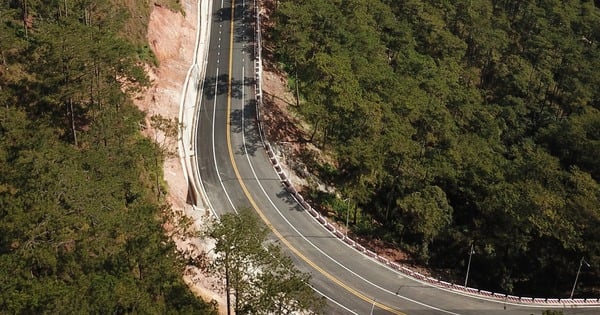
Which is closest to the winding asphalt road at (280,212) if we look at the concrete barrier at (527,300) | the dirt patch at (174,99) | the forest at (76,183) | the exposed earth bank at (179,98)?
the concrete barrier at (527,300)

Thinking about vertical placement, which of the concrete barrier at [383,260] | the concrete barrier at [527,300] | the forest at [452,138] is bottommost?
the concrete barrier at [527,300]

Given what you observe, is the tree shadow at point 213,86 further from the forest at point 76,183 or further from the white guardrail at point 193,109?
the forest at point 76,183

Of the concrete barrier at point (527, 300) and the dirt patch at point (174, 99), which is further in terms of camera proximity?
the concrete barrier at point (527, 300)

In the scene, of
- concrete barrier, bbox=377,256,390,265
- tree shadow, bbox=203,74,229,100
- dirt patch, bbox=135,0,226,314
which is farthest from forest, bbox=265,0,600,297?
dirt patch, bbox=135,0,226,314

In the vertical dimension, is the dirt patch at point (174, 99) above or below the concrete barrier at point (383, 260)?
above

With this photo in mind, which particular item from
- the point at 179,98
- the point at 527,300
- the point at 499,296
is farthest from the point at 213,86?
the point at 527,300

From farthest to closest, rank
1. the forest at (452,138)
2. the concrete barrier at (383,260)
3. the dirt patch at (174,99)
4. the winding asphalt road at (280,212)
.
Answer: the forest at (452,138) < the concrete barrier at (383,260) < the winding asphalt road at (280,212) < the dirt patch at (174,99)

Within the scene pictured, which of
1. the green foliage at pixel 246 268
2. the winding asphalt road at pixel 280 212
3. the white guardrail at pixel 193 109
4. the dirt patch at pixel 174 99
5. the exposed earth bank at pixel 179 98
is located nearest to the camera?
the green foliage at pixel 246 268

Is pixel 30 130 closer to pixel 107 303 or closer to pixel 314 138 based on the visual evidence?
pixel 107 303
